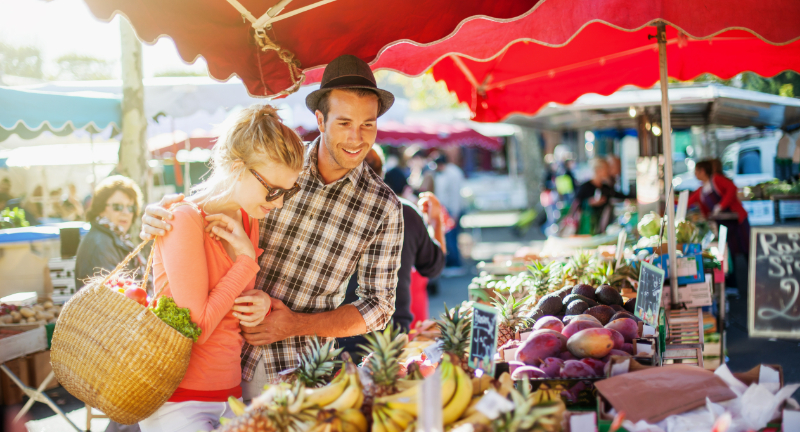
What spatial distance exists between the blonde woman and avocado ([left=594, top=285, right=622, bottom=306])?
184 cm

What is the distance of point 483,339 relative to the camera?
1871 mm

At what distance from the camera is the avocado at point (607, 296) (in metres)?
3.03

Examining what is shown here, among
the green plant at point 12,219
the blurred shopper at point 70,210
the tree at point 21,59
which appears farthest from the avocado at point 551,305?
the tree at point 21,59

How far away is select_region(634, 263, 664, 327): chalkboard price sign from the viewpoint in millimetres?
2652

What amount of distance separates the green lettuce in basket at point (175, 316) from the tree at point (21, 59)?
31.6 m

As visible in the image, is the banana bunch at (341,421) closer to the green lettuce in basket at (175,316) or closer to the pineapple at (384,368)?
the pineapple at (384,368)

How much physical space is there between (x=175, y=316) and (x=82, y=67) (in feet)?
114

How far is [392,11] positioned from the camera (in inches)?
99.1

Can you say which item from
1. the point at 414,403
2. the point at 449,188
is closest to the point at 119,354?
the point at 414,403

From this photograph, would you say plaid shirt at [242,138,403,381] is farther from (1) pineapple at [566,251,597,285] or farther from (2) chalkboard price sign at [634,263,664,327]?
(1) pineapple at [566,251,597,285]

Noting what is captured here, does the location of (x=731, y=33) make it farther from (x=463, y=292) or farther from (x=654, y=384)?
(x=463, y=292)

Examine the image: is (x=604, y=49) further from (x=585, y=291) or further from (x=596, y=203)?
(x=596, y=203)

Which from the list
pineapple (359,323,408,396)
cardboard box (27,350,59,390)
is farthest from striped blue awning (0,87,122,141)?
pineapple (359,323,408,396)

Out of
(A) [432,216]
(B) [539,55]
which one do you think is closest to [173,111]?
(A) [432,216]
